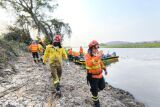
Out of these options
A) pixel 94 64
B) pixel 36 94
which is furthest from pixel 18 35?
pixel 94 64

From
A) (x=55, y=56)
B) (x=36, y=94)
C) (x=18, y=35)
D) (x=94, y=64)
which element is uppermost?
(x=18, y=35)

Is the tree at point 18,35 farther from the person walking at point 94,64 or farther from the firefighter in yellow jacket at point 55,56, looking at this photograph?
the person walking at point 94,64

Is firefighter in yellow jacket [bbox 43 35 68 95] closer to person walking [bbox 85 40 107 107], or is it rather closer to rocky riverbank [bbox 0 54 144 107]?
rocky riverbank [bbox 0 54 144 107]

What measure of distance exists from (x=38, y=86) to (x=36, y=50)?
8.61 m

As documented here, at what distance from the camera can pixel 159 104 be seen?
1845 cm

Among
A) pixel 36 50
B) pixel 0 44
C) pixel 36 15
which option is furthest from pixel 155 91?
pixel 36 15

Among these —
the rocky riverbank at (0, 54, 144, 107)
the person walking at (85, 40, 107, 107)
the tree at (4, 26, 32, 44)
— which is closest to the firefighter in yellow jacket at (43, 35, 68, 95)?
the rocky riverbank at (0, 54, 144, 107)

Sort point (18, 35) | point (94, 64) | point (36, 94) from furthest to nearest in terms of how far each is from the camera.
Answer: point (18, 35) → point (36, 94) → point (94, 64)

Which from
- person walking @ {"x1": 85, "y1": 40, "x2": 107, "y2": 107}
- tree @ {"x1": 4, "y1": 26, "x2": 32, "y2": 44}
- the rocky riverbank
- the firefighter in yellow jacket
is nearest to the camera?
person walking @ {"x1": 85, "y1": 40, "x2": 107, "y2": 107}

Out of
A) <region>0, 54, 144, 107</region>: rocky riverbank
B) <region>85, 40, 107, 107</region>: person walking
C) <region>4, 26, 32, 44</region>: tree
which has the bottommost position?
<region>0, 54, 144, 107</region>: rocky riverbank

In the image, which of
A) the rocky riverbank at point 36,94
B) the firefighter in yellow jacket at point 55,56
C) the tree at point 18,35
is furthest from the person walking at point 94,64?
the tree at point 18,35

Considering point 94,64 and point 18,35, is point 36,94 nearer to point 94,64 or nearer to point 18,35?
point 94,64

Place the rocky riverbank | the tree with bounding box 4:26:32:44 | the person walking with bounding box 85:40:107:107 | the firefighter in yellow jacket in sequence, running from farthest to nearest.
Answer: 1. the tree with bounding box 4:26:32:44
2. the firefighter in yellow jacket
3. the rocky riverbank
4. the person walking with bounding box 85:40:107:107

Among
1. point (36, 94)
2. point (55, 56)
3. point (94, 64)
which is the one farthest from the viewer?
point (36, 94)
